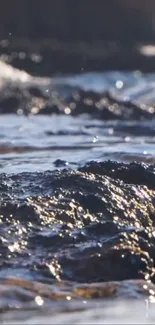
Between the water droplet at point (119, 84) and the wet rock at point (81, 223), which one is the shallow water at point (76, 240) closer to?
the wet rock at point (81, 223)

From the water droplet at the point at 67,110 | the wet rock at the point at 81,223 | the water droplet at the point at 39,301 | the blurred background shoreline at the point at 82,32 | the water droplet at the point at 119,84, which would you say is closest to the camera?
the water droplet at the point at 39,301

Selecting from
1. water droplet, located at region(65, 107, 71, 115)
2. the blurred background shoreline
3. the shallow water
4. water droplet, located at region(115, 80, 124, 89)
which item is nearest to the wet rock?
the shallow water

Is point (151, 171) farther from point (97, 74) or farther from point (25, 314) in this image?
point (97, 74)

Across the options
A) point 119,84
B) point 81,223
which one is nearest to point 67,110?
point 119,84

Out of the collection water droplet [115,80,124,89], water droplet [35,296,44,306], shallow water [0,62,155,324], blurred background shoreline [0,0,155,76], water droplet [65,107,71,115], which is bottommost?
water droplet [35,296,44,306]

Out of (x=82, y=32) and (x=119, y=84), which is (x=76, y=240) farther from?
(x=82, y=32)

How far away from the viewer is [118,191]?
11.9 feet

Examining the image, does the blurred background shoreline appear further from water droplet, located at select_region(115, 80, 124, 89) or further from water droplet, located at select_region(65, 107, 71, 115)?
water droplet, located at select_region(65, 107, 71, 115)

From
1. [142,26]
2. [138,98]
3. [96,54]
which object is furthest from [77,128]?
[142,26]

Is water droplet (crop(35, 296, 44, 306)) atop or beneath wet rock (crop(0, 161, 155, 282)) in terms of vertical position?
beneath

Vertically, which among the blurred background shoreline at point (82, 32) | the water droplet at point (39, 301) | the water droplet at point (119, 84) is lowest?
the water droplet at point (39, 301)

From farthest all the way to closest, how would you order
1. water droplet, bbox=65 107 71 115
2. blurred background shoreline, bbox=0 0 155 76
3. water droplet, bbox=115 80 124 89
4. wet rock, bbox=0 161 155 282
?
blurred background shoreline, bbox=0 0 155 76 → water droplet, bbox=115 80 124 89 → water droplet, bbox=65 107 71 115 → wet rock, bbox=0 161 155 282

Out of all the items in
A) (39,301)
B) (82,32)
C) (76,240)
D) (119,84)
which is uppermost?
(82,32)

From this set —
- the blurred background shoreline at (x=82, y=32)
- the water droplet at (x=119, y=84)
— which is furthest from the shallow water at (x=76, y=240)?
the blurred background shoreline at (x=82, y=32)
